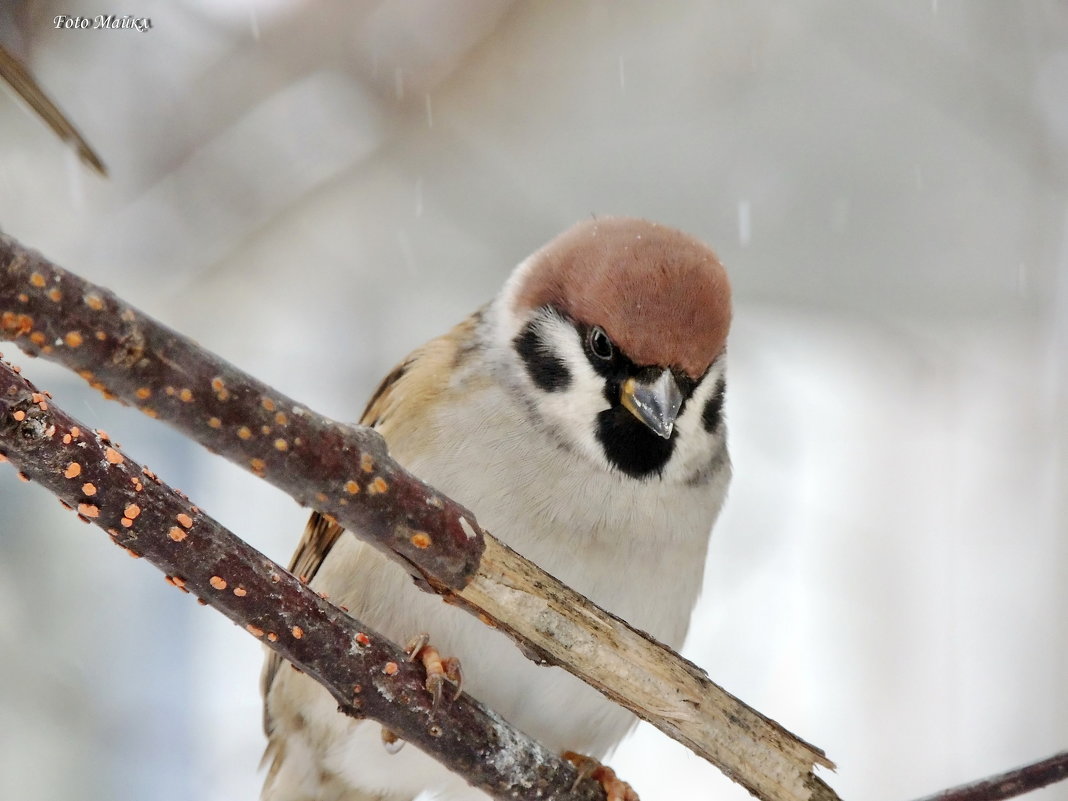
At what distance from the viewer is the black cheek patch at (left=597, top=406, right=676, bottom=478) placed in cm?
164

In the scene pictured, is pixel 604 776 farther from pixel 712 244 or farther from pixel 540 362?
pixel 712 244

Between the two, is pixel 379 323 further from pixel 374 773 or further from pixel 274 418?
pixel 274 418

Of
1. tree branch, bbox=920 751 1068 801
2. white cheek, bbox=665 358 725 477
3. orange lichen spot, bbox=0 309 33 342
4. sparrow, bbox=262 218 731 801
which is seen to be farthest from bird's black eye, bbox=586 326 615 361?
orange lichen spot, bbox=0 309 33 342

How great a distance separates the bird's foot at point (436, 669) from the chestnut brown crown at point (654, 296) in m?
0.50

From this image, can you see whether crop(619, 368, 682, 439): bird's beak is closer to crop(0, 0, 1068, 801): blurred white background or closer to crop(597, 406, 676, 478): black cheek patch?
crop(597, 406, 676, 478): black cheek patch

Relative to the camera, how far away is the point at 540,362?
1712 mm

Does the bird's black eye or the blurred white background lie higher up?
the blurred white background

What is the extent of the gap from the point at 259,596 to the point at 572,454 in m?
0.66

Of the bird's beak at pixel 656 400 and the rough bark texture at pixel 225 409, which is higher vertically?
the bird's beak at pixel 656 400

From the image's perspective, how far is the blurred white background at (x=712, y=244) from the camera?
3.20 metres

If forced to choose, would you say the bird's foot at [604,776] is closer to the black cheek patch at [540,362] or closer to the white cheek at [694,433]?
the white cheek at [694,433]

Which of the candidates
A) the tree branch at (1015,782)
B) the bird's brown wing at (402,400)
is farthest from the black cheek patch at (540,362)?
the tree branch at (1015,782)

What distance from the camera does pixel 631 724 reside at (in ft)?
6.23

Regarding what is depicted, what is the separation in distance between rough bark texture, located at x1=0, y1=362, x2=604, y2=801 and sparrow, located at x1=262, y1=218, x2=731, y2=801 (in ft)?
0.59
